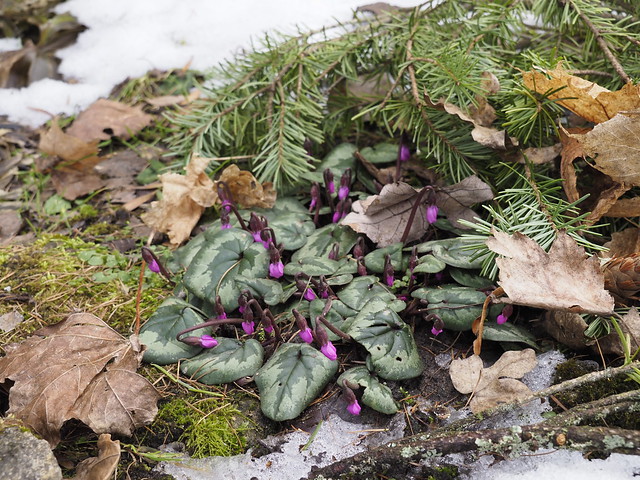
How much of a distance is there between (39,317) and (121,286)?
368 millimetres

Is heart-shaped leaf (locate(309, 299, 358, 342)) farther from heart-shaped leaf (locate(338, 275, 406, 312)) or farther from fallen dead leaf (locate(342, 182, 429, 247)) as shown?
fallen dead leaf (locate(342, 182, 429, 247))

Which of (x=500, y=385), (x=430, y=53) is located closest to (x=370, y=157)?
(x=430, y=53)

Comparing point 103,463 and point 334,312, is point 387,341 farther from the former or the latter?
point 103,463

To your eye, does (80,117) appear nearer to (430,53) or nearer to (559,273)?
(430,53)

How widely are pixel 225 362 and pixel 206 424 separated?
239mm

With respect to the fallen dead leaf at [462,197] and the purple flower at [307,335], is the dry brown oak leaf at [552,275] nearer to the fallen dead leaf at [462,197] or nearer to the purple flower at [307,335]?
the fallen dead leaf at [462,197]

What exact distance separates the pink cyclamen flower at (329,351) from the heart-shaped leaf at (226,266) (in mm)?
473

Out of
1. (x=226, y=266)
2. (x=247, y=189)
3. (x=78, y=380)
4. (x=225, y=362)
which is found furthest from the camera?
(x=247, y=189)

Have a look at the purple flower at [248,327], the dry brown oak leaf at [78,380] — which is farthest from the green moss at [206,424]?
the purple flower at [248,327]

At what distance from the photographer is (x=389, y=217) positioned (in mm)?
2523

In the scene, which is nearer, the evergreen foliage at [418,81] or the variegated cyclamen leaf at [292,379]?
the variegated cyclamen leaf at [292,379]

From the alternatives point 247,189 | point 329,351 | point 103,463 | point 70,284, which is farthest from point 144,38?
point 103,463

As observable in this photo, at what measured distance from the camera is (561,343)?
2.09 meters

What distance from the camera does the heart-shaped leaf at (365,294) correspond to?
2.21 m
